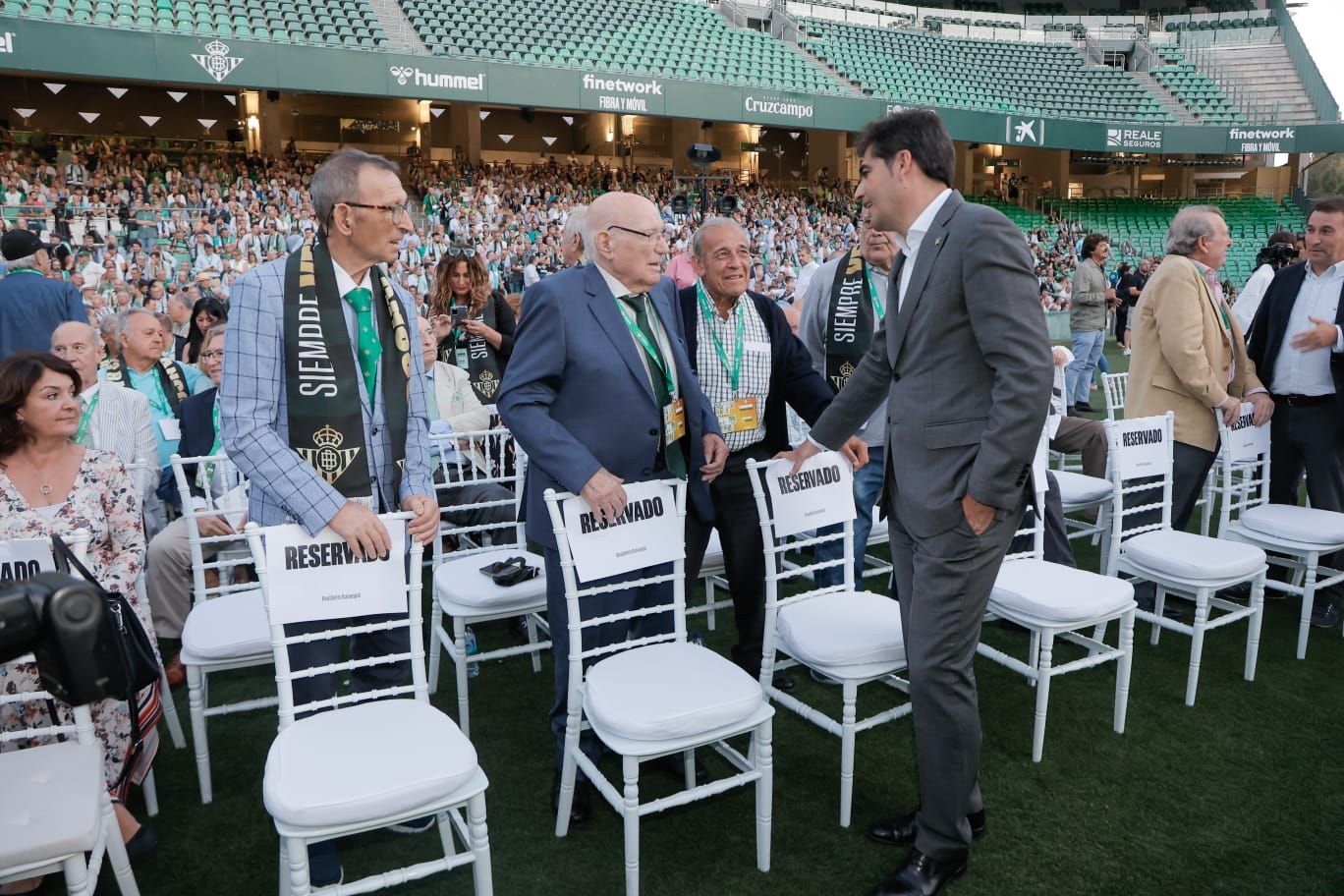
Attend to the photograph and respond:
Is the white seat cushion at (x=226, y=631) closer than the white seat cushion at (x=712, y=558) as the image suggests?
Yes

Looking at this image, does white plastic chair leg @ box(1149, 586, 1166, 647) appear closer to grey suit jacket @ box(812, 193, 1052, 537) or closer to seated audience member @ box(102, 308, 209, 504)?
grey suit jacket @ box(812, 193, 1052, 537)

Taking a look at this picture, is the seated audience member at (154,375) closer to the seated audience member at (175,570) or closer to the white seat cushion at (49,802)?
the seated audience member at (175,570)

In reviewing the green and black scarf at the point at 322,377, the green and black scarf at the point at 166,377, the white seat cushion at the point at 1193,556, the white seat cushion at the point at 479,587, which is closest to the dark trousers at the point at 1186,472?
the white seat cushion at the point at 1193,556

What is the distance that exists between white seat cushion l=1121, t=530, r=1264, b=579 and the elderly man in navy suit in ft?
5.91

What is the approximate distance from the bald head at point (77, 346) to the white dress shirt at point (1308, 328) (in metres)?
5.06

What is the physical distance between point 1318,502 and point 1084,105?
80.9 feet

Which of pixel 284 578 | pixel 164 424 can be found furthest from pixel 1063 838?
pixel 164 424

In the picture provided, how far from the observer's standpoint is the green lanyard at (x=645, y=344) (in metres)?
2.49

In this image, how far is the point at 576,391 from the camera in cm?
245

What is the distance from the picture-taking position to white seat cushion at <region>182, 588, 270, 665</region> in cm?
256

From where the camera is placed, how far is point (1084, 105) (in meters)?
24.9

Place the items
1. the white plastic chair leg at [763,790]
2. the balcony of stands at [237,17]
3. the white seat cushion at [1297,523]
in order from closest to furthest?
1. the white plastic chair leg at [763,790]
2. the white seat cushion at [1297,523]
3. the balcony of stands at [237,17]

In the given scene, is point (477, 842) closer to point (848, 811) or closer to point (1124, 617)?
point (848, 811)

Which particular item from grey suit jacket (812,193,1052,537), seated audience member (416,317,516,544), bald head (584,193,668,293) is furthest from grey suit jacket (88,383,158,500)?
grey suit jacket (812,193,1052,537)
